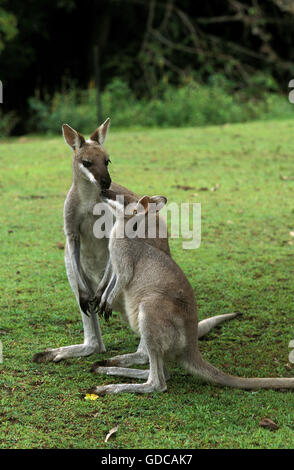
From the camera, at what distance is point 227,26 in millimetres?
16781

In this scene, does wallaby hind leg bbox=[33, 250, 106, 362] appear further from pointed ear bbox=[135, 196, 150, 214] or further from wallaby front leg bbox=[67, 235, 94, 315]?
pointed ear bbox=[135, 196, 150, 214]

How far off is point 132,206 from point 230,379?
3.32 ft

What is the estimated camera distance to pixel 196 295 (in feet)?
16.0

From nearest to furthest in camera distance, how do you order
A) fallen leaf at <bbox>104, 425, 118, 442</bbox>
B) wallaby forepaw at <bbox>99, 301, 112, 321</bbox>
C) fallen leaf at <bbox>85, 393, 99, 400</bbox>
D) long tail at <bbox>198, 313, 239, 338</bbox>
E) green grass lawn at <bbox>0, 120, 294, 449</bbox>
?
fallen leaf at <bbox>104, 425, 118, 442</bbox> → green grass lawn at <bbox>0, 120, 294, 449</bbox> → fallen leaf at <bbox>85, 393, 99, 400</bbox> → wallaby forepaw at <bbox>99, 301, 112, 321</bbox> → long tail at <bbox>198, 313, 239, 338</bbox>

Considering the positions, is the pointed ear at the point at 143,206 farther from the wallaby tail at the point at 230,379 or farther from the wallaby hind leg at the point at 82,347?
the wallaby tail at the point at 230,379

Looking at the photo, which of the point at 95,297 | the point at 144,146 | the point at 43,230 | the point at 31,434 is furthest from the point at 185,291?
the point at 144,146

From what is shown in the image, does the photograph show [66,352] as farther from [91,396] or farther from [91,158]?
[91,158]

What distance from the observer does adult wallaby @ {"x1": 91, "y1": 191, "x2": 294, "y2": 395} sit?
3.30 meters

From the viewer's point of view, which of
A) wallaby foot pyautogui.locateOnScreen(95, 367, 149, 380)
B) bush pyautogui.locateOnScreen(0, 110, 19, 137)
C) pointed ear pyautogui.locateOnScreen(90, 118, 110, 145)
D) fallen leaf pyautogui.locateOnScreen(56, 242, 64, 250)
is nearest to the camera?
wallaby foot pyautogui.locateOnScreen(95, 367, 149, 380)

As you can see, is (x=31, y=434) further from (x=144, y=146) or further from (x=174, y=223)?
(x=144, y=146)

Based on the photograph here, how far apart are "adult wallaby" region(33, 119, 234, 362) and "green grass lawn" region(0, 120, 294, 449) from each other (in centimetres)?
9

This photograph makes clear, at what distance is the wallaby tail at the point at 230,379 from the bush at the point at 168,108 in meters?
9.08

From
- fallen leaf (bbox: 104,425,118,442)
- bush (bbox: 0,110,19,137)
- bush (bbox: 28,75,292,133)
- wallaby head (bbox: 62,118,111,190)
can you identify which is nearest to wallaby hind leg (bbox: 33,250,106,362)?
wallaby head (bbox: 62,118,111,190)

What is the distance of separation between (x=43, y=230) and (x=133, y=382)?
10.5ft
